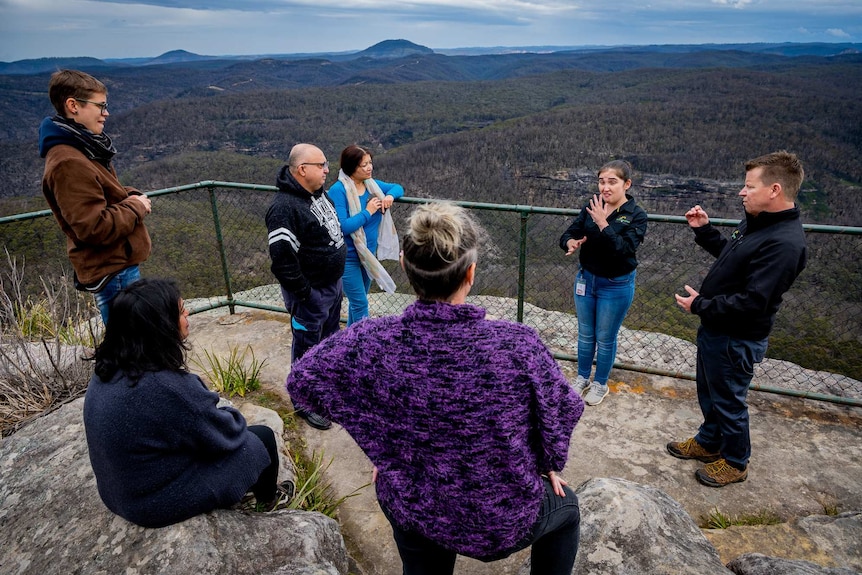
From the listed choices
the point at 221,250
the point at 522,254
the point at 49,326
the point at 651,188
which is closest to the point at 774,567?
the point at 522,254

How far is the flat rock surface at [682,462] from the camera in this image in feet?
8.47

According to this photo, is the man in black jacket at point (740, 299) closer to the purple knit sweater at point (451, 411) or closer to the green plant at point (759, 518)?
the green plant at point (759, 518)

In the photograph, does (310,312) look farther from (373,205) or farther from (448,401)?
(448,401)

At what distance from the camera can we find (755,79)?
380 feet

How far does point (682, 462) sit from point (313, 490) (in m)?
2.21

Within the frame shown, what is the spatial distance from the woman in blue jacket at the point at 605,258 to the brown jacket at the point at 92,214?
2643 mm

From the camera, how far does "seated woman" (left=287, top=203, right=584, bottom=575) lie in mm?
1239

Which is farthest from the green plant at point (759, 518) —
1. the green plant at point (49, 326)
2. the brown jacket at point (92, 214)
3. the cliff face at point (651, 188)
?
the cliff face at point (651, 188)

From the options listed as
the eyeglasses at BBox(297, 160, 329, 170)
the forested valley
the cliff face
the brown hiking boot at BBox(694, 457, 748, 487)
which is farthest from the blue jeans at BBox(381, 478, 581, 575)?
the cliff face

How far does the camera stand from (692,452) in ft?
10.4

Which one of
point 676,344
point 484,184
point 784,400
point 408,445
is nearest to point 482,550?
point 408,445

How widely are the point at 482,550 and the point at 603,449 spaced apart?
2.15m

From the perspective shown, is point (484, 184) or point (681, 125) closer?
point (484, 184)

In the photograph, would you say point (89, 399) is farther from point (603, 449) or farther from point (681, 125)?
point (681, 125)
